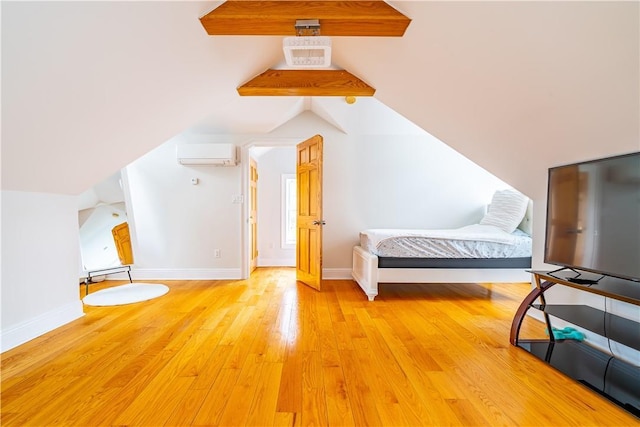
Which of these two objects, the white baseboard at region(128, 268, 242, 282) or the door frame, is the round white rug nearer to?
the white baseboard at region(128, 268, 242, 282)

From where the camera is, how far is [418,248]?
3123 millimetres

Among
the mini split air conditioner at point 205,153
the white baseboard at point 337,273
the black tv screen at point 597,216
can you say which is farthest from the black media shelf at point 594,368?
the mini split air conditioner at point 205,153

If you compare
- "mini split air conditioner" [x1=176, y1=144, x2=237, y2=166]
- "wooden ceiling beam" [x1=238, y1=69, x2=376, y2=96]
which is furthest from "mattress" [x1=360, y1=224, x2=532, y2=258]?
"mini split air conditioner" [x1=176, y1=144, x2=237, y2=166]

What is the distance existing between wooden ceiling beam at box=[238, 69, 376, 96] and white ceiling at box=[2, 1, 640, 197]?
120 mm

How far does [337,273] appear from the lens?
4184mm

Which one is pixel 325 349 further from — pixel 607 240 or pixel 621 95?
pixel 621 95

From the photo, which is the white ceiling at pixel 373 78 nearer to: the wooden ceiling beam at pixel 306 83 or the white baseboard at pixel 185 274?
the wooden ceiling beam at pixel 306 83

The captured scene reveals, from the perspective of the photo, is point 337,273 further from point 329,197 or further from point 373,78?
point 373,78

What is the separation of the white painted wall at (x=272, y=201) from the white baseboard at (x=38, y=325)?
2995 millimetres

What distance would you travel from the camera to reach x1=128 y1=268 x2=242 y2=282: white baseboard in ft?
13.3

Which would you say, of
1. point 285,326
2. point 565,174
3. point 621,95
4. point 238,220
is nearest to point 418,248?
point 565,174

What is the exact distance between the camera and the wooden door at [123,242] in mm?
3896

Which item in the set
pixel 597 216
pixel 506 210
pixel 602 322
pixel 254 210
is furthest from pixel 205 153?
pixel 602 322

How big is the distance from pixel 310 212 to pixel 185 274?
83.7 inches
